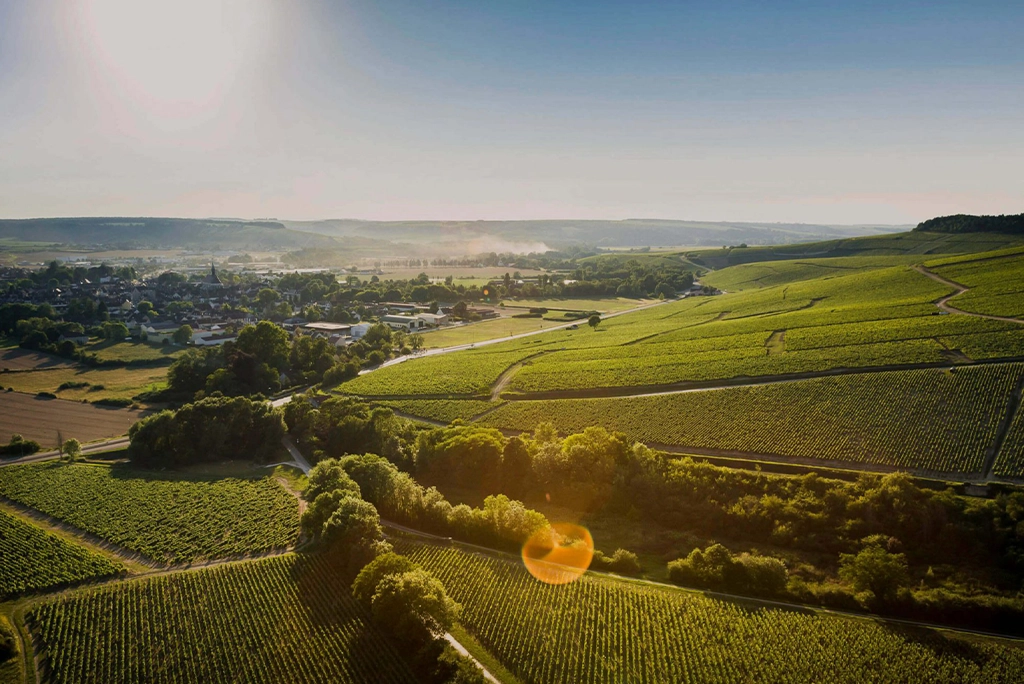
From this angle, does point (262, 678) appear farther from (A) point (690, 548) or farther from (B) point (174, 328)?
(B) point (174, 328)

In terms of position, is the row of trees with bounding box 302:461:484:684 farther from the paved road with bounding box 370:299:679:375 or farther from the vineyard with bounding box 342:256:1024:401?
the paved road with bounding box 370:299:679:375

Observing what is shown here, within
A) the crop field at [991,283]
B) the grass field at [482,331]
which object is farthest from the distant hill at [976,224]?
the grass field at [482,331]

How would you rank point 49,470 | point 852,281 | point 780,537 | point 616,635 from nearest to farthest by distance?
point 616,635 → point 780,537 → point 49,470 → point 852,281

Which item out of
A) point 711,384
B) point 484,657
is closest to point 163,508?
point 484,657

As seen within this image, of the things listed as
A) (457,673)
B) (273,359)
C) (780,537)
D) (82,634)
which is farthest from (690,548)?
(273,359)

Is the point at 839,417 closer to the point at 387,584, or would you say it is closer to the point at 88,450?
the point at 387,584

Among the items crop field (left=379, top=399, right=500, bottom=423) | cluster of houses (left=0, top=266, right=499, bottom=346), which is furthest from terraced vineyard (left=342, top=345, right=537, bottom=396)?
cluster of houses (left=0, top=266, right=499, bottom=346)
